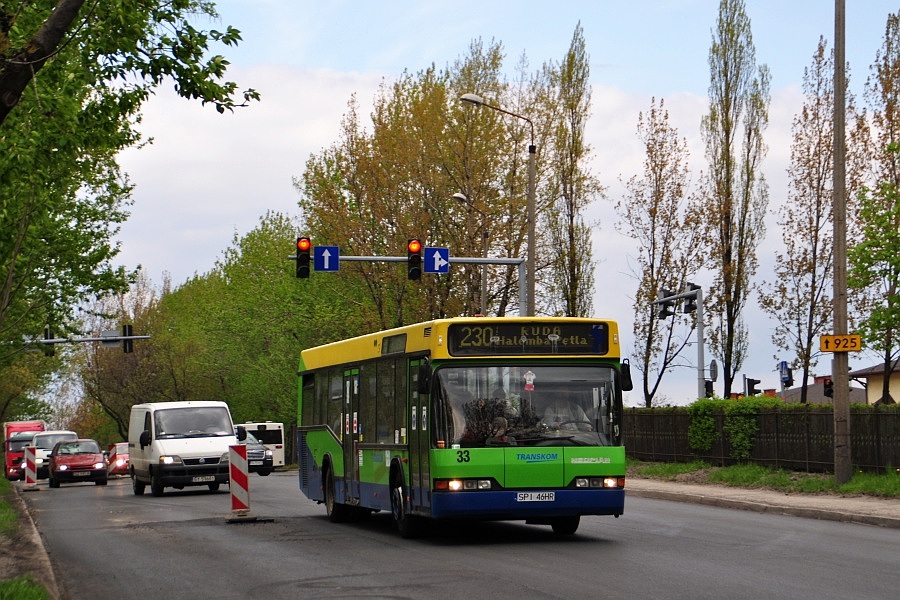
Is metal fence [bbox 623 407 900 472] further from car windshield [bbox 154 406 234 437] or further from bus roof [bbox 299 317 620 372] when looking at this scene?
car windshield [bbox 154 406 234 437]

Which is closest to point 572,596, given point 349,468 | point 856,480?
point 349,468

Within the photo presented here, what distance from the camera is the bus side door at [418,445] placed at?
57.8 feet

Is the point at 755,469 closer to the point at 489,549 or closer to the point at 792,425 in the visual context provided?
the point at 792,425

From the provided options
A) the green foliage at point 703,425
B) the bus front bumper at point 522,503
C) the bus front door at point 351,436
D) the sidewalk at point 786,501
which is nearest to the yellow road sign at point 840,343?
the sidewalk at point 786,501

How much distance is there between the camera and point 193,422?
34.8 meters

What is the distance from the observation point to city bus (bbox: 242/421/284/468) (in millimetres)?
62594

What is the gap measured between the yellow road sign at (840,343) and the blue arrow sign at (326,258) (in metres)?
12.0

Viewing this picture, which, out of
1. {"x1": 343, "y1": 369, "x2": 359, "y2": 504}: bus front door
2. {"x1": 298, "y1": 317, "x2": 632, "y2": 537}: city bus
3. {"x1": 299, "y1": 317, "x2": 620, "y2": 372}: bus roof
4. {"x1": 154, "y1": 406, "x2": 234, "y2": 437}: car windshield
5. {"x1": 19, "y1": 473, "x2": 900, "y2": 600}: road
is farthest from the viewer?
{"x1": 154, "y1": 406, "x2": 234, "y2": 437}: car windshield

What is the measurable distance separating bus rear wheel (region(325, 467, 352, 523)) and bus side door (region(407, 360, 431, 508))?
4656 millimetres

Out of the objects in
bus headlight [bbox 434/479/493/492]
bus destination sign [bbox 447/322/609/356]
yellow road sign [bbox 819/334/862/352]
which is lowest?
bus headlight [bbox 434/479/493/492]

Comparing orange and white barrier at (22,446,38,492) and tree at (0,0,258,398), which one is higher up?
tree at (0,0,258,398)

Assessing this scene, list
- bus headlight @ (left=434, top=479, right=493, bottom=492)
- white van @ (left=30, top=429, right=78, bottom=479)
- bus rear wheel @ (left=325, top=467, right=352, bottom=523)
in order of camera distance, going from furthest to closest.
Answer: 1. white van @ (left=30, top=429, right=78, bottom=479)
2. bus rear wheel @ (left=325, top=467, right=352, bottom=523)
3. bus headlight @ (left=434, top=479, right=493, bottom=492)

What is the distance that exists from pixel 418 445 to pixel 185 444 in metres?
17.1

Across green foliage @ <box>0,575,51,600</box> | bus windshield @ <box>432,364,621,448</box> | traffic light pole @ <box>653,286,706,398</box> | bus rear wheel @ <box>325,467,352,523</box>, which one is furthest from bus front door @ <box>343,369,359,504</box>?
traffic light pole @ <box>653,286,706,398</box>
